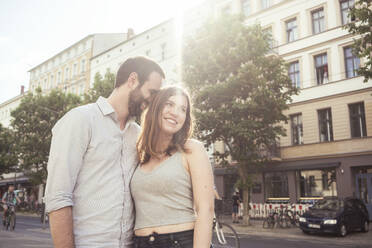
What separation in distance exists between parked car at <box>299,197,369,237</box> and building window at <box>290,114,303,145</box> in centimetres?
860

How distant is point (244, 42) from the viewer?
17.0 m

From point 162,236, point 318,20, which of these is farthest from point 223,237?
point 318,20

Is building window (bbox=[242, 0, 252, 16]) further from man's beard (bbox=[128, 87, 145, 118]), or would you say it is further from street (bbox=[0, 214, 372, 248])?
man's beard (bbox=[128, 87, 145, 118])

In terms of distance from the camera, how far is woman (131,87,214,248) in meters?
2.18

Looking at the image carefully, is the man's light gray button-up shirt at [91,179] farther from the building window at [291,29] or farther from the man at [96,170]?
the building window at [291,29]

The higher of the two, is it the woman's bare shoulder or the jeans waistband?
the woman's bare shoulder

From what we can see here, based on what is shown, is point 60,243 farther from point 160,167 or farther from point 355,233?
point 355,233

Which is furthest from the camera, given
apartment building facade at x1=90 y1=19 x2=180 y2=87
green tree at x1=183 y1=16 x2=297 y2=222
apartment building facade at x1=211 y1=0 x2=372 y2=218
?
apartment building facade at x1=90 y1=19 x2=180 y2=87

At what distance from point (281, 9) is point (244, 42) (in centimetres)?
1147

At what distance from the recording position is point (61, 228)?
1787 mm

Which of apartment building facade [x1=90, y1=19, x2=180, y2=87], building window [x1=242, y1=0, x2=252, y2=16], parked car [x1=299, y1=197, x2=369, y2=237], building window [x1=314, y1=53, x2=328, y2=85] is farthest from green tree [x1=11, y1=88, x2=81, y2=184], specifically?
parked car [x1=299, y1=197, x2=369, y2=237]

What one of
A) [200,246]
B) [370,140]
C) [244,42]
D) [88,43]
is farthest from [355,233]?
[88,43]

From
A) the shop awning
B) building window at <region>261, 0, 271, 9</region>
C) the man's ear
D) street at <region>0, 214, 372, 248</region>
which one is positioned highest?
building window at <region>261, 0, 271, 9</region>

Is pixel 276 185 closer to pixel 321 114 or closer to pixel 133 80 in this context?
pixel 321 114
